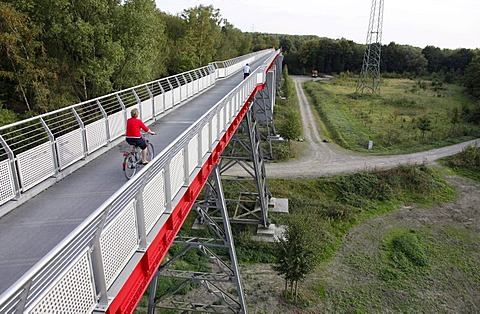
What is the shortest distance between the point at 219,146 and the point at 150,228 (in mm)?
5141

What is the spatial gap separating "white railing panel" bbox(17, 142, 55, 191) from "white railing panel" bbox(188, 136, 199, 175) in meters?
2.83

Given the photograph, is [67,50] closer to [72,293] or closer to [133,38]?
[133,38]

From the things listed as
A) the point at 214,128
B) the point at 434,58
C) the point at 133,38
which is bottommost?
the point at 214,128

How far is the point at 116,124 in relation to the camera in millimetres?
10969

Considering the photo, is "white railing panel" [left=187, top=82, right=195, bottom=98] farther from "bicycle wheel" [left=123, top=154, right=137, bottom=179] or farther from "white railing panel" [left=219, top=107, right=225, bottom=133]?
"bicycle wheel" [left=123, top=154, right=137, bottom=179]

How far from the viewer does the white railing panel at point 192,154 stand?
7.62 m

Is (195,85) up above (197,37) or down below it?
below

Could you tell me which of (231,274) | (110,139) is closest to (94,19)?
(110,139)

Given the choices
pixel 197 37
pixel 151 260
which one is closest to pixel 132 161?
pixel 151 260

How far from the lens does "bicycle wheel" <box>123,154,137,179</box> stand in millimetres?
8031

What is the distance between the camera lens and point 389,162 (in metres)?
28.7

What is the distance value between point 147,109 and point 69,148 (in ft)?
16.2

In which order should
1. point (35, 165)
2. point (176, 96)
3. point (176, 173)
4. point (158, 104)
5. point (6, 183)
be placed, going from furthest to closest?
point (176, 96), point (158, 104), point (35, 165), point (176, 173), point (6, 183)

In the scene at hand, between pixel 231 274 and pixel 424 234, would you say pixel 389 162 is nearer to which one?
pixel 424 234
